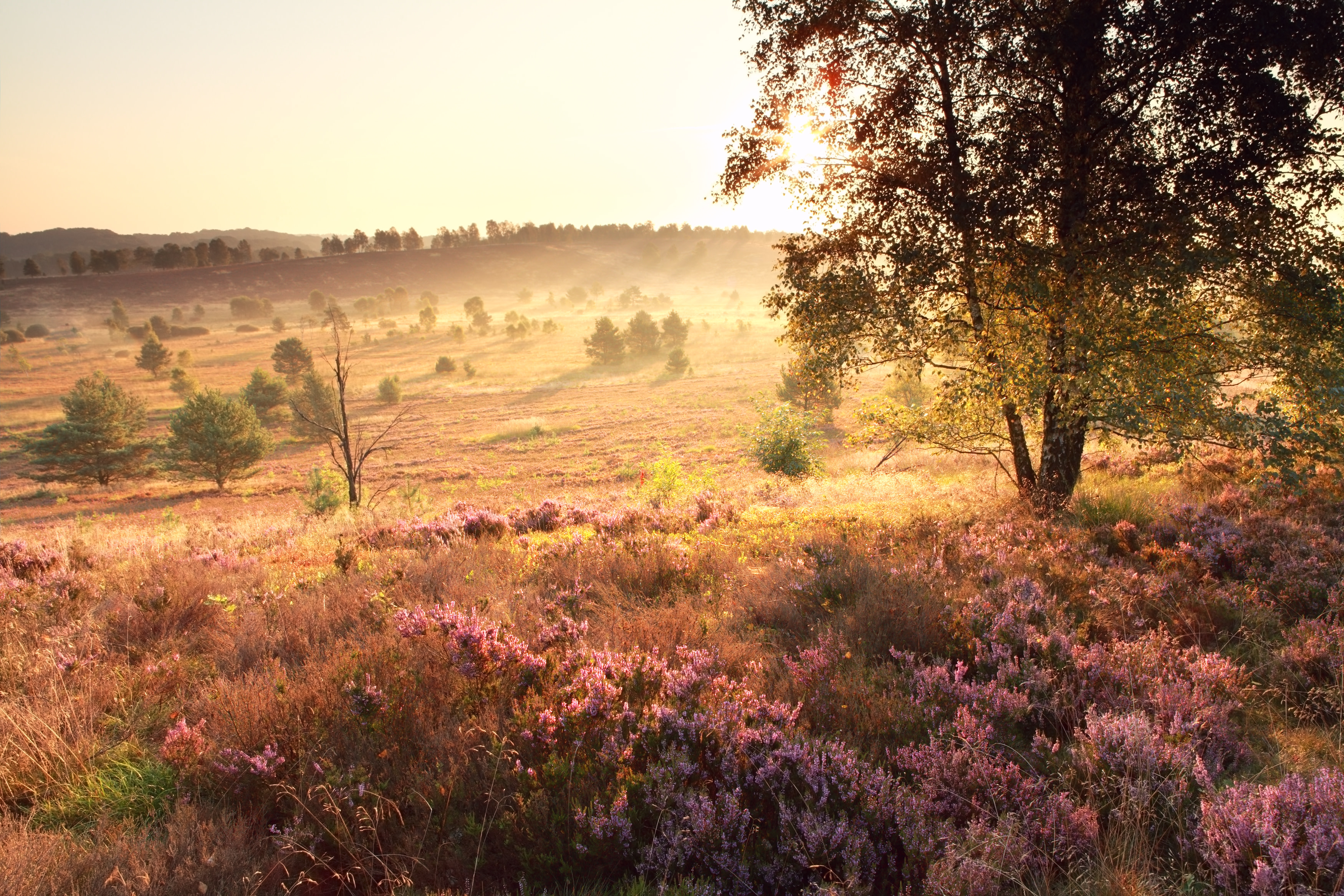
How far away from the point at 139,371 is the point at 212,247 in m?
96.7

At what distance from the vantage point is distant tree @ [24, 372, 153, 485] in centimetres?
3638

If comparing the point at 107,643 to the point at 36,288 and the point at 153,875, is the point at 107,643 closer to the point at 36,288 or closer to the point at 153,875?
the point at 153,875

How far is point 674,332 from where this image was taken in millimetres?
84125

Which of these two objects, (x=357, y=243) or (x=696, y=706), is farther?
(x=357, y=243)

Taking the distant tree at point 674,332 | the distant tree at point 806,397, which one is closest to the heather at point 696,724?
the distant tree at point 806,397

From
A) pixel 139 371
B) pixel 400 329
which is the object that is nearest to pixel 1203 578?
pixel 139 371

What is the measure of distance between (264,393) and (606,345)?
3948cm

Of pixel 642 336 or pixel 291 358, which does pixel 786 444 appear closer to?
pixel 642 336

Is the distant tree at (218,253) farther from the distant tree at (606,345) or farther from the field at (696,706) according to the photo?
the field at (696,706)

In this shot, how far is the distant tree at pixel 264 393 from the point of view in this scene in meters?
51.0

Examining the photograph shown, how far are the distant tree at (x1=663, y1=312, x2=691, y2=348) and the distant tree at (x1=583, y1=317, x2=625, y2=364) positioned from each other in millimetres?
7958

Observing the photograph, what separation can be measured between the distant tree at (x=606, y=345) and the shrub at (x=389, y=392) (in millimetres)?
25904

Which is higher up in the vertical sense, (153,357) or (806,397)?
(153,357)

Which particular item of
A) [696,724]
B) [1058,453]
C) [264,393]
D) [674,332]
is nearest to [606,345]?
[674,332]
